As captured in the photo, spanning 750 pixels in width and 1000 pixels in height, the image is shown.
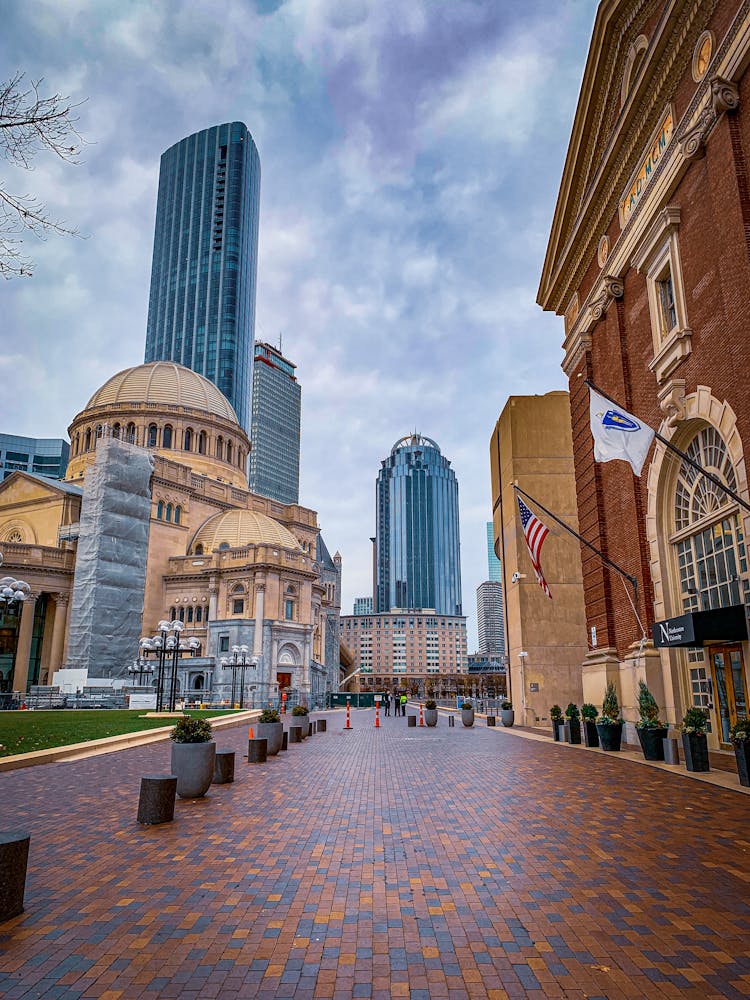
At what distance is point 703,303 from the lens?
16.6 metres

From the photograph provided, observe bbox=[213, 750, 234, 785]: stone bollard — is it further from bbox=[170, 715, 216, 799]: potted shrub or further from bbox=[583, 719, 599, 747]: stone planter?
bbox=[583, 719, 599, 747]: stone planter

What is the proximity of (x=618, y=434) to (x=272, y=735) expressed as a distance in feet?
40.3

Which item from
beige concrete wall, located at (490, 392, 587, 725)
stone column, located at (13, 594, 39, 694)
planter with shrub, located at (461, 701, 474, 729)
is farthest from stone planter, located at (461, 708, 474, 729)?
stone column, located at (13, 594, 39, 694)

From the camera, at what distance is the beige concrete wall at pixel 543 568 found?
35.5 meters

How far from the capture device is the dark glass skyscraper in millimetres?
181125

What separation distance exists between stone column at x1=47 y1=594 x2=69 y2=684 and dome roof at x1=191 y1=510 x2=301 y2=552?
44.0ft

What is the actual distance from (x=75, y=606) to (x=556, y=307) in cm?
4677

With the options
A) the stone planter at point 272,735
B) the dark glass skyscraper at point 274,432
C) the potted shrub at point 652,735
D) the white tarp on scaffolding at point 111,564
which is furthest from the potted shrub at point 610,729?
the dark glass skyscraper at point 274,432

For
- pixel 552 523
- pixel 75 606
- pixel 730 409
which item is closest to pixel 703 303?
pixel 730 409

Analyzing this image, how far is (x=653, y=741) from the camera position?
1627cm

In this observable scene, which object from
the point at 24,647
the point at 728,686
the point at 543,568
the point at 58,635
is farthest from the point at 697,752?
the point at 58,635

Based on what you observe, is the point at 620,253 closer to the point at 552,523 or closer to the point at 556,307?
the point at 556,307

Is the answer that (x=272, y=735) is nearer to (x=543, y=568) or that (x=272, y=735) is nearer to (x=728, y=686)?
(x=728, y=686)

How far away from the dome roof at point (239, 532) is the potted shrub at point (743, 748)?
179 ft
